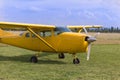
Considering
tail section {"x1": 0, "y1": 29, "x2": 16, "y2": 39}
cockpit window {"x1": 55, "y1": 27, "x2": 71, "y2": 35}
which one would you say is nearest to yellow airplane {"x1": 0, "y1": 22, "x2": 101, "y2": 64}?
cockpit window {"x1": 55, "y1": 27, "x2": 71, "y2": 35}

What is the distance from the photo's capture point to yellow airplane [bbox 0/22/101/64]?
1536 cm

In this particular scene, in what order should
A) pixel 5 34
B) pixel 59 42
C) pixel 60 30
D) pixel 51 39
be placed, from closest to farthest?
pixel 59 42 < pixel 60 30 < pixel 51 39 < pixel 5 34

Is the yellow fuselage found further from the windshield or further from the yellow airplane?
the windshield

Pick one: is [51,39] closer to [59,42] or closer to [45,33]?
[59,42]

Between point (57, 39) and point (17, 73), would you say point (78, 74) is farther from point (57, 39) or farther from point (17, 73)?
point (57, 39)

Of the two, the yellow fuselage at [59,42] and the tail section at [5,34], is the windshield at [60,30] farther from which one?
the tail section at [5,34]

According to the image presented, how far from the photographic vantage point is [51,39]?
1659 cm

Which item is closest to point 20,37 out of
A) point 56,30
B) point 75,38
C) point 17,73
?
point 56,30

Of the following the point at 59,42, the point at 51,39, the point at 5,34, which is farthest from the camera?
the point at 5,34

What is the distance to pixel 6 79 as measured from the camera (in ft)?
34.0

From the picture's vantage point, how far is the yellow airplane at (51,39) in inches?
605

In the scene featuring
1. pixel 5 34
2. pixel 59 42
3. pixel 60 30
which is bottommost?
pixel 59 42

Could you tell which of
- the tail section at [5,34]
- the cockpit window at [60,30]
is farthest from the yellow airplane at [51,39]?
the tail section at [5,34]

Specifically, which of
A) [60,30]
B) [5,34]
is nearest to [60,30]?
[60,30]
